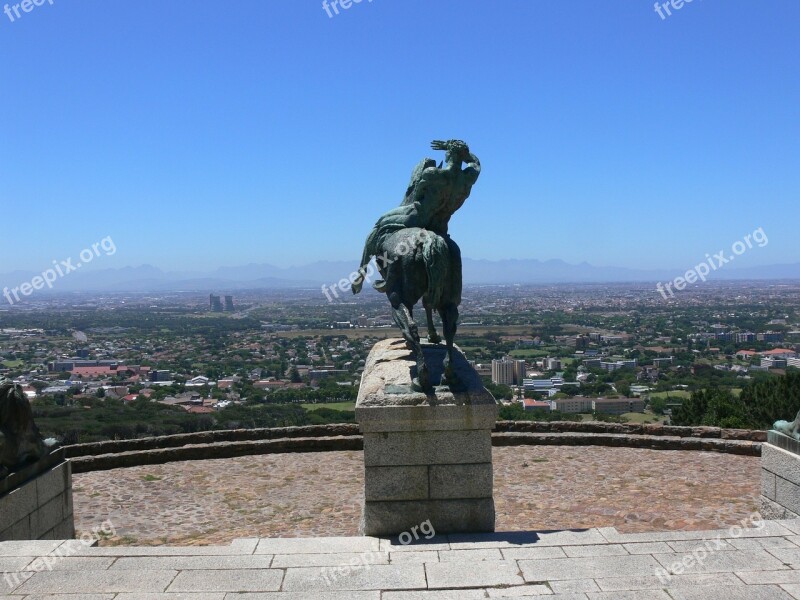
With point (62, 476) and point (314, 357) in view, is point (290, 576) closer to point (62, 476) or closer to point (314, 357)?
point (62, 476)

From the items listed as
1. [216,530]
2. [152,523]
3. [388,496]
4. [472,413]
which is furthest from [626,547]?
[152,523]

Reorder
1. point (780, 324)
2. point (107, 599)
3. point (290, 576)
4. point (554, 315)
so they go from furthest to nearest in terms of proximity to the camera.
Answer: point (554, 315) → point (780, 324) → point (290, 576) → point (107, 599)

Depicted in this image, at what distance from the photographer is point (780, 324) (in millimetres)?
57438

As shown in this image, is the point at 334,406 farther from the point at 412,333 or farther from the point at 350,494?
the point at 412,333

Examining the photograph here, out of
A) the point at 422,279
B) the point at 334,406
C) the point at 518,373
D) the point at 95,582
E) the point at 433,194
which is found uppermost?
the point at 433,194

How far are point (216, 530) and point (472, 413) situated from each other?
396cm

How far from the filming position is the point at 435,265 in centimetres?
604

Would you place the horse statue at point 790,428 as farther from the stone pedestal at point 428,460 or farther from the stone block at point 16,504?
the stone block at point 16,504

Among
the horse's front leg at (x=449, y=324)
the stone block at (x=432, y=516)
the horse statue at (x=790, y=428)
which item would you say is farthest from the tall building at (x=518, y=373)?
the stone block at (x=432, y=516)

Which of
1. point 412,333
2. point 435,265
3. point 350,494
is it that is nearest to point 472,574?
point 412,333

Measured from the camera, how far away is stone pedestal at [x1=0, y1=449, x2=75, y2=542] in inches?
218

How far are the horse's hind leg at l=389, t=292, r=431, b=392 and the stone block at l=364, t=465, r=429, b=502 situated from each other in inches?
27.2

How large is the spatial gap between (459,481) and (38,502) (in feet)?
12.3

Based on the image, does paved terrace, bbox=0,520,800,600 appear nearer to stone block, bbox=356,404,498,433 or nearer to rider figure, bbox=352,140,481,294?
stone block, bbox=356,404,498,433
